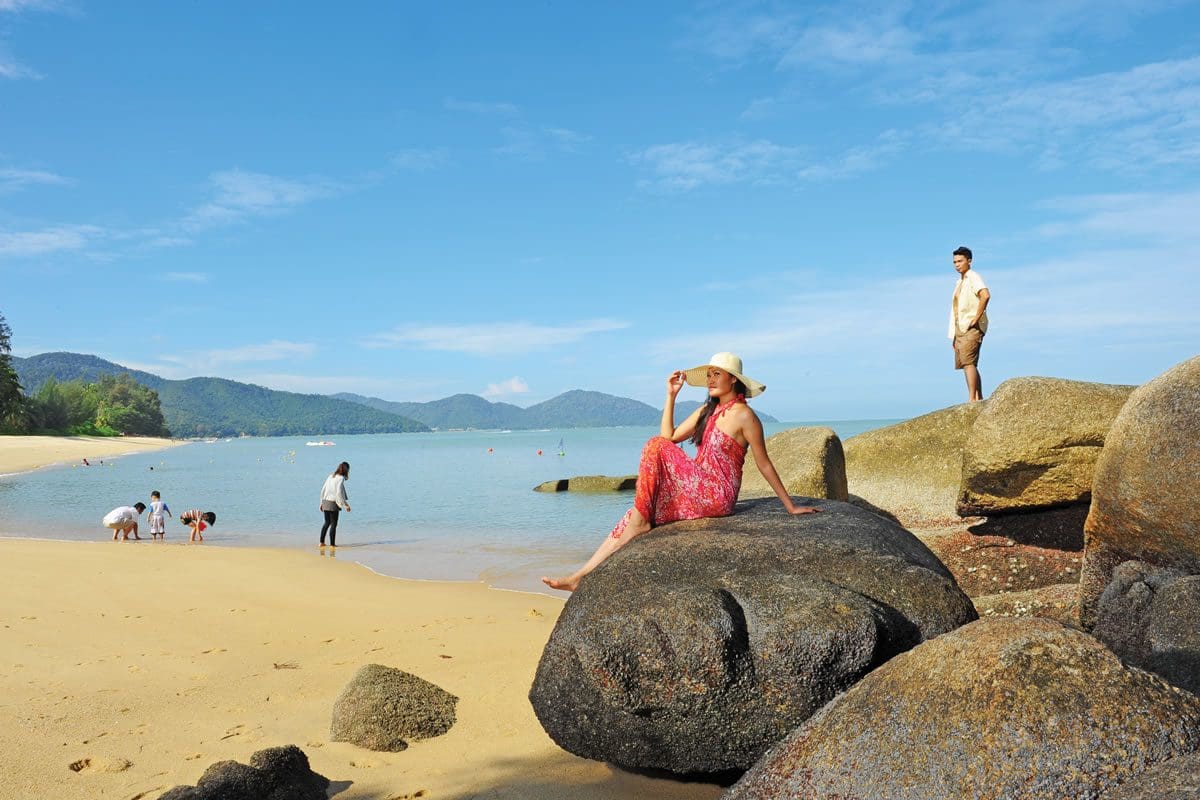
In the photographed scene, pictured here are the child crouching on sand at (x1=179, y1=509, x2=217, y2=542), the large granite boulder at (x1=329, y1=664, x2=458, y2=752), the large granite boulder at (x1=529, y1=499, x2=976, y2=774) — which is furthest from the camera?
the child crouching on sand at (x1=179, y1=509, x2=217, y2=542)

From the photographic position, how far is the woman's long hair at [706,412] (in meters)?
7.04

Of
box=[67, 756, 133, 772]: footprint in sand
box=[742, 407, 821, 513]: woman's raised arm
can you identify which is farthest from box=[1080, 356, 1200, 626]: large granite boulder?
box=[67, 756, 133, 772]: footprint in sand

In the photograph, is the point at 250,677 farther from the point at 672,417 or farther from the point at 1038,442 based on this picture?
the point at 1038,442

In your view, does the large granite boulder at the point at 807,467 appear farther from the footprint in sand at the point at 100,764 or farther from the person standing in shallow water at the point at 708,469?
the footprint in sand at the point at 100,764

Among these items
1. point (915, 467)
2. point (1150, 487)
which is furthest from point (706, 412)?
point (915, 467)

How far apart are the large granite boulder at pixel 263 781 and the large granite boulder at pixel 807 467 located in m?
7.59

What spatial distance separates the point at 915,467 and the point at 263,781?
422 inches

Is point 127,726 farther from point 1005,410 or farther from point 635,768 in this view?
point 1005,410

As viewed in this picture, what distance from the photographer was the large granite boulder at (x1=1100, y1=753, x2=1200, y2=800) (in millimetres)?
2539

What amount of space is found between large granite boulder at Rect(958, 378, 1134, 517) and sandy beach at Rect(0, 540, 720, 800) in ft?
17.4

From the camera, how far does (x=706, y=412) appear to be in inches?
285

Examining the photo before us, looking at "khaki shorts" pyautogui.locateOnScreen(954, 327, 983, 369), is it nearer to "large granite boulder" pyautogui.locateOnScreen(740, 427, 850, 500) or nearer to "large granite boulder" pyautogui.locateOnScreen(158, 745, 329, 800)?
"large granite boulder" pyautogui.locateOnScreen(740, 427, 850, 500)

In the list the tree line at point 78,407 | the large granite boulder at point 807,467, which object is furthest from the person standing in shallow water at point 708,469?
the tree line at point 78,407

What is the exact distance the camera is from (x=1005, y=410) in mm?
9633
